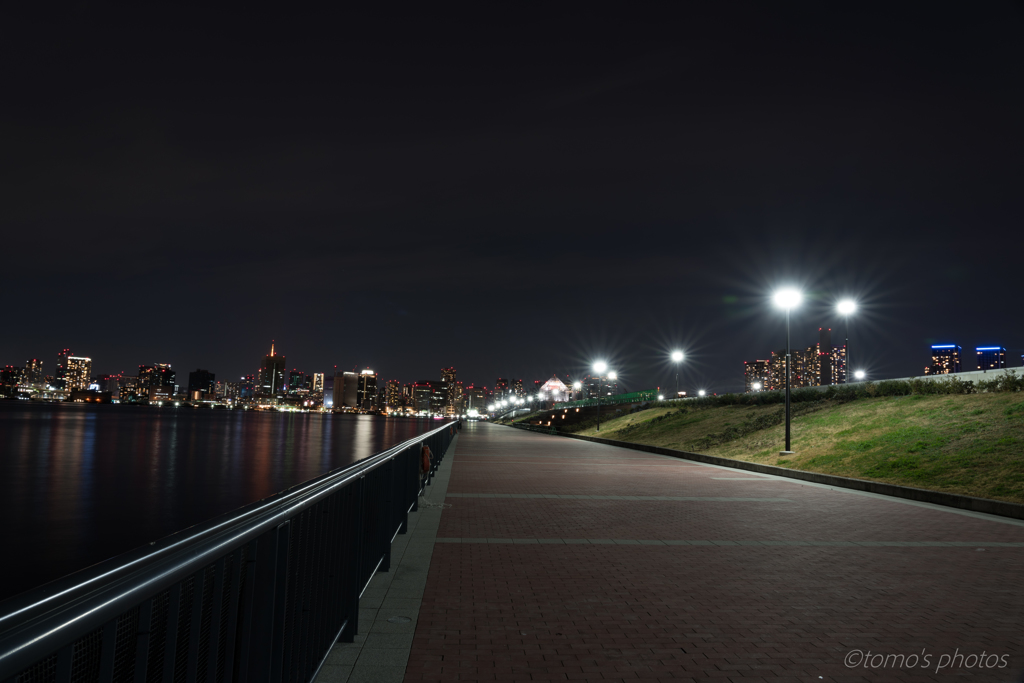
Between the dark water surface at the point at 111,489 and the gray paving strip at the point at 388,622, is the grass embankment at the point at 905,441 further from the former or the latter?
the dark water surface at the point at 111,489

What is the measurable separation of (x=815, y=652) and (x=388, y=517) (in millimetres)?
4022

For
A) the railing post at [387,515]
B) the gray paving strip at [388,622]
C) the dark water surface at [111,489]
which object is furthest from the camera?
the dark water surface at [111,489]

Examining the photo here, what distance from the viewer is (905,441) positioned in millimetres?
19703

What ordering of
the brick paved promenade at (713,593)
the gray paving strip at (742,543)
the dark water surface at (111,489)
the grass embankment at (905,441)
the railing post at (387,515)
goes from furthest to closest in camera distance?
1. the dark water surface at (111,489)
2. the grass embankment at (905,441)
3. the gray paving strip at (742,543)
4. the railing post at (387,515)
5. the brick paved promenade at (713,593)

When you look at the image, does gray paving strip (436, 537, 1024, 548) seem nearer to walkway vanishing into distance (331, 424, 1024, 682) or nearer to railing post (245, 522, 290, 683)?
walkway vanishing into distance (331, 424, 1024, 682)

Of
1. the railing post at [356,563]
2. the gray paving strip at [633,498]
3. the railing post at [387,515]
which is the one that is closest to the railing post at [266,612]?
the railing post at [356,563]

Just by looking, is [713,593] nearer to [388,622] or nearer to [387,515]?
[388,622]

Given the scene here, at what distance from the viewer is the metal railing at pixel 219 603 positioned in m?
1.65

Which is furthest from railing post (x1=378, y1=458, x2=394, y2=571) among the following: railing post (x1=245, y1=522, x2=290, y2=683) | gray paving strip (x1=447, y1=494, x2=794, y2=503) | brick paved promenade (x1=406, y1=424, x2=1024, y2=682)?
gray paving strip (x1=447, y1=494, x2=794, y2=503)

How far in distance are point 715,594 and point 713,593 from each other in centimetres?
4

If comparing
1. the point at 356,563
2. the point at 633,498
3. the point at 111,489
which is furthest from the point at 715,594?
the point at 111,489

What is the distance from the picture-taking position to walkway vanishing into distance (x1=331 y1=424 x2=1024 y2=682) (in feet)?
15.4

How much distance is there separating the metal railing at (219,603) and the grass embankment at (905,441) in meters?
13.0

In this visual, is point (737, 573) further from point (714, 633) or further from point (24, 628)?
point (24, 628)
